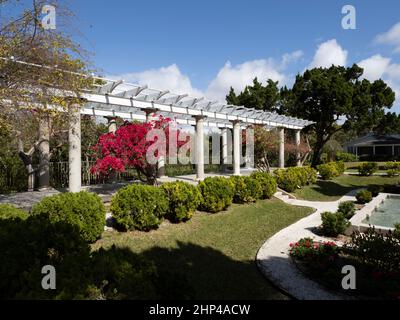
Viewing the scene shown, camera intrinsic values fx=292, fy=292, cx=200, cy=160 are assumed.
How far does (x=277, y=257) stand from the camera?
284 inches

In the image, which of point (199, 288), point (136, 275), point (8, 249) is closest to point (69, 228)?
point (8, 249)

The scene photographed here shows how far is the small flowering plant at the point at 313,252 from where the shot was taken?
21.5 feet

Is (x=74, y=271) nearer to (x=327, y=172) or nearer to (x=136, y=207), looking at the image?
(x=136, y=207)

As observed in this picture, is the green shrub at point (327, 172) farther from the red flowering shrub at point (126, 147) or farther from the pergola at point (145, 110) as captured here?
the red flowering shrub at point (126, 147)

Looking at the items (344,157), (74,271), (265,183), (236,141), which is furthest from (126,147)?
(344,157)

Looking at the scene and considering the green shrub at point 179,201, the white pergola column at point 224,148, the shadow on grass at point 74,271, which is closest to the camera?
the shadow on grass at point 74,271

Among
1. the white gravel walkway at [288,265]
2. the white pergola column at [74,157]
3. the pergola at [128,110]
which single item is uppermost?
the pergola at [128,110]

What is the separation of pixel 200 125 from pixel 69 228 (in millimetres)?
13356

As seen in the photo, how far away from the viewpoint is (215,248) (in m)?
7.66

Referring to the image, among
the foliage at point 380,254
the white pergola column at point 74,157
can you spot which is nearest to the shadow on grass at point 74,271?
the foliage at point 380,254

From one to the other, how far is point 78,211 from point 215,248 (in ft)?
11.6

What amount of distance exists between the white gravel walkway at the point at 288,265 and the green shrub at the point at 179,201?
8.66 ft

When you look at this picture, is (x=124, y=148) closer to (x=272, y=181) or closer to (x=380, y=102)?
(x=272, y=181)
